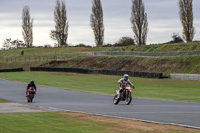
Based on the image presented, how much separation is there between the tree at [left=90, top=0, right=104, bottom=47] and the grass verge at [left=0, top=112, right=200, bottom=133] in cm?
8787

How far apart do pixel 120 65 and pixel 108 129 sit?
67.2 meters

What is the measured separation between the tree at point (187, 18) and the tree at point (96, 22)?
2969 cm

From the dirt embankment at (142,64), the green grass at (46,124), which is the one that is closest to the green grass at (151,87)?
the dirt embankment at (142,64)

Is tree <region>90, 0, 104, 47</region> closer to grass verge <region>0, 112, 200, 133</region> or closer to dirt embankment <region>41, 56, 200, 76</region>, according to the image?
dirt embankment <region>41, 56, 200, 76</region>

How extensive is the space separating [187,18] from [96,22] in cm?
3267

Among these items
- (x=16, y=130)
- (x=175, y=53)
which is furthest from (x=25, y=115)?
(x=175, y=53)

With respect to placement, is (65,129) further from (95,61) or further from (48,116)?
(95,61)

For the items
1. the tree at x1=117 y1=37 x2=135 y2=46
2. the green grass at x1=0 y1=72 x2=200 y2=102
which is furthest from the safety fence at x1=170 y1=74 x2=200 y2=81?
the tree at x1=117 y1=37 x2=135 y2=46

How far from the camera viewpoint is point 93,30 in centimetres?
10462

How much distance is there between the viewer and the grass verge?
41.6 feet

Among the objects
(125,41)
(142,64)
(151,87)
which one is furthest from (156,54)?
(125,41)

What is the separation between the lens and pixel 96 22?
10512 centimetres

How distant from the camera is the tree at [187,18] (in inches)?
3044

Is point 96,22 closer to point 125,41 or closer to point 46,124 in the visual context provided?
point 125,41
